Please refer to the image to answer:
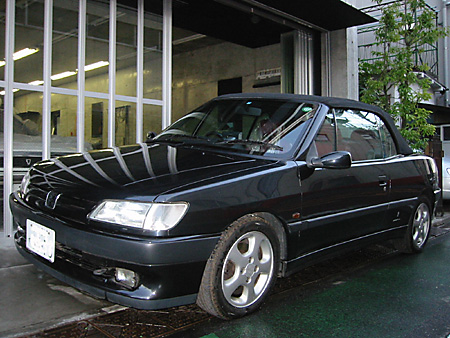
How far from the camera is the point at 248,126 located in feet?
11.6

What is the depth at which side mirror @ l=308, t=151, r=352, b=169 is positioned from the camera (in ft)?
10.2

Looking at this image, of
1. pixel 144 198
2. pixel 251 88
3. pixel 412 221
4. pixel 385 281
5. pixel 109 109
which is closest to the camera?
pixel 144 198

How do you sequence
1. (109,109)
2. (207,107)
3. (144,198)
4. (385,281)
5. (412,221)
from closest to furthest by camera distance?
(144,198) < (385,281) < (207,107) < (412,221) < (109,109)

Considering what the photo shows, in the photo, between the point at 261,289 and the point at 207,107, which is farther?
the point at 207,107

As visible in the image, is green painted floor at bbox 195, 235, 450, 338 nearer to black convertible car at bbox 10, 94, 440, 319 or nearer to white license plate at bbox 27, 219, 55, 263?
black convertible car at bbox 10, 94, 440, 319

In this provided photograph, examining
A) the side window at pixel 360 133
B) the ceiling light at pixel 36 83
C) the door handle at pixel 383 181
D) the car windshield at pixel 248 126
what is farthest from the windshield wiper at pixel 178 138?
the ceiling light at pixel 36 83

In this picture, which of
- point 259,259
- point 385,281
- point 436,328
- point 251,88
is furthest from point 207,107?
point 251,88

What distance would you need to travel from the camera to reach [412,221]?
179 inches

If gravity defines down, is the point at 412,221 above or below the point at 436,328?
above

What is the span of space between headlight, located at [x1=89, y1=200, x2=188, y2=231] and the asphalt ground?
689mm

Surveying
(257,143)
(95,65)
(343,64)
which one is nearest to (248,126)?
(257,143)

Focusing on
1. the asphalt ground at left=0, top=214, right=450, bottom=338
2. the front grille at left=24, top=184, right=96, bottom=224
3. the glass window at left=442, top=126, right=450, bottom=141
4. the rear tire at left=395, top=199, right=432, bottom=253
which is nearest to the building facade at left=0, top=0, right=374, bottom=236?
the asphalt ground at left=0, top=214, right=450, bottom=338

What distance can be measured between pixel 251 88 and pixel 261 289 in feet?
35.4

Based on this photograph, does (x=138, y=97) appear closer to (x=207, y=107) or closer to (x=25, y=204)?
(x=207, y=107)
